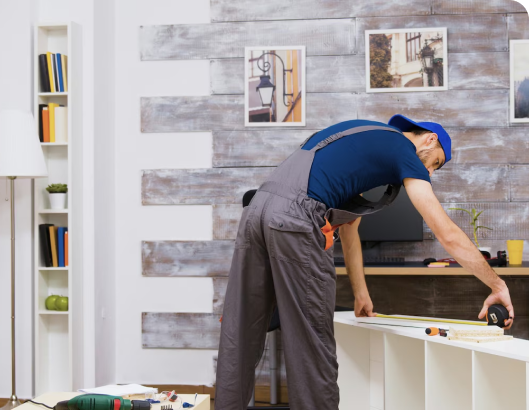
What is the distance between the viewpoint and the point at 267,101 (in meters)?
3.65

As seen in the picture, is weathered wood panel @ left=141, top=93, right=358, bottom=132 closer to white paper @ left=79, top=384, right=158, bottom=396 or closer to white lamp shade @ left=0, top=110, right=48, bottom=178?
white lamp shade @ left=0, top=110, right=48, bottom=178

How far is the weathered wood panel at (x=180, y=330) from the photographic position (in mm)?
3664

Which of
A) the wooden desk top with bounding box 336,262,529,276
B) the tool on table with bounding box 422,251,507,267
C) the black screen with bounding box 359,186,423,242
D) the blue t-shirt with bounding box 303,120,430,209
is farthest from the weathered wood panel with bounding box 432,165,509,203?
the blue t-shirt with bounding box 303,120,430,209

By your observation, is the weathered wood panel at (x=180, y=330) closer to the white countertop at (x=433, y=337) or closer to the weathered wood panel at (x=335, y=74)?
the white countertop at (x=433, y=337)

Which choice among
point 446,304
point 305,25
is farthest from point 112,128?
point 446,304

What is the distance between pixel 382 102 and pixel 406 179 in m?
1.72

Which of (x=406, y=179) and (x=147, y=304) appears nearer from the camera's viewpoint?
(x=406, y=179)

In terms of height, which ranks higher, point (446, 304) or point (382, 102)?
point (382, 102)

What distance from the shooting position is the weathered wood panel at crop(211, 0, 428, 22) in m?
3.62

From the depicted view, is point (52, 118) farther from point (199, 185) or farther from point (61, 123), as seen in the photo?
point (199, 185)

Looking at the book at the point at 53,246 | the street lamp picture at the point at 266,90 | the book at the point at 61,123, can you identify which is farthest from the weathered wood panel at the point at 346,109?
the book at the point at 53,246

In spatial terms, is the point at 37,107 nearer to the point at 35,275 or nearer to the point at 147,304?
the point at 35,275

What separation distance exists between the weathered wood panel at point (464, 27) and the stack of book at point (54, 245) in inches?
79.8

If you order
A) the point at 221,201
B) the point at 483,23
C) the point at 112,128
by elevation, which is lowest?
the point at 221,201
